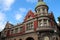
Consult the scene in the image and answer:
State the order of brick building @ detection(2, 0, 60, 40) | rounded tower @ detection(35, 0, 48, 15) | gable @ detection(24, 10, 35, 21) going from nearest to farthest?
1. brick building @ detection(2, 0, 60, 40)
2. rounded tower @ detection(35, 0, 48, 15)
3. gable @ detection(24, 10, 35, 21)

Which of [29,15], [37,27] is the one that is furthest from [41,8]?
[37,27]

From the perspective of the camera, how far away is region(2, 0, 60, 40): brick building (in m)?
39.4

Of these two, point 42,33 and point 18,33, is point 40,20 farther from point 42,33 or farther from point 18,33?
point 18,33

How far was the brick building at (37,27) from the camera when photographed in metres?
39.4

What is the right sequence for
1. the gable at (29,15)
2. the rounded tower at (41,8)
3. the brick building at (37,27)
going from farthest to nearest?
1. the gable at (29,15)
2. the rounded tower at (41,8)
3. the brick building at (37,27)

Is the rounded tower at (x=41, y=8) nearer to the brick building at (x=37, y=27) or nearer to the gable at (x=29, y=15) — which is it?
the brick building at (x=37, y=27)

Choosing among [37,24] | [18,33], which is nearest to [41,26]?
[37,24]

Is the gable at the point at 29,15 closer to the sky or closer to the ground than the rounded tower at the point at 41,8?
closer to the ground

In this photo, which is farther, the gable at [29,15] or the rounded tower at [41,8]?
the gable at [29,15]

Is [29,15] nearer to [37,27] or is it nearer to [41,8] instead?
[41,8]

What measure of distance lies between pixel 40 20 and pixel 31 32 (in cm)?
448

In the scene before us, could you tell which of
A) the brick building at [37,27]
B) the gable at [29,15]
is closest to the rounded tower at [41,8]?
the brick building at [37,27]

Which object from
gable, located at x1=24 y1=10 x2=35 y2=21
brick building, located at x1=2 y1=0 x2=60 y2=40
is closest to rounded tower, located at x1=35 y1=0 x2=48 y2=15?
brick building, located at x1=2 y1=0 x2=60 y2=40

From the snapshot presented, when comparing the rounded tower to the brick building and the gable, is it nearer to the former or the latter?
the brick building
